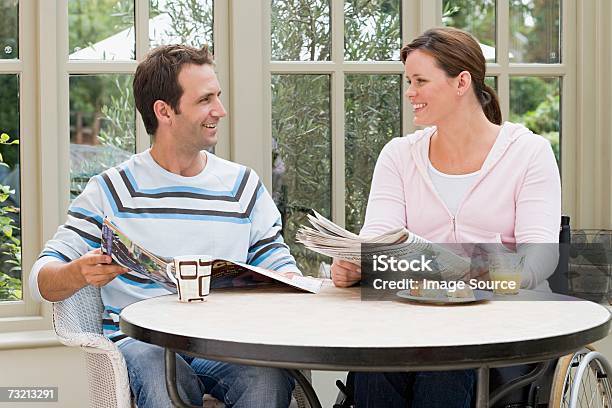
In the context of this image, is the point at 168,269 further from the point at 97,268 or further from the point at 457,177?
the point at 457,177

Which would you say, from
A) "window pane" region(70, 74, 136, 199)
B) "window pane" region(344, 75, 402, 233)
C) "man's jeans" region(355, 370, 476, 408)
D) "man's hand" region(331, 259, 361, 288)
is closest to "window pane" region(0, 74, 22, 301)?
"window pane" region(70, 74, 136, 199)

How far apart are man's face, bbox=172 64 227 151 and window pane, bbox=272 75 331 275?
715 mm

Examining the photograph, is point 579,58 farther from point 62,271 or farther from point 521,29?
point 62,271

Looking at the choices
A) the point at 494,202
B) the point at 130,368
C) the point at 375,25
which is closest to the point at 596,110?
the point at 375,25

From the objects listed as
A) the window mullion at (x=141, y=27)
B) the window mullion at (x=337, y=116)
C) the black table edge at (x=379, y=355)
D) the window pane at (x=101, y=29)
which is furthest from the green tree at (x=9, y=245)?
the black table edge at (x=379, y=355)

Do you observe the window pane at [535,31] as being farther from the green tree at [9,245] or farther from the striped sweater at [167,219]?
the green tree at [9,245]

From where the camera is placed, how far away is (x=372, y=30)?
3.24m

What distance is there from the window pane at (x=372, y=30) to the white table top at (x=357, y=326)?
135 centimetres

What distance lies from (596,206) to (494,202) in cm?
132

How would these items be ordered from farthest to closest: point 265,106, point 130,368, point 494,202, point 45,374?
point 265,106 < point 45,374 < point 494,202 < point 130,368

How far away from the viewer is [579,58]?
11.3 ft

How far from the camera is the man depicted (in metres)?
2.06

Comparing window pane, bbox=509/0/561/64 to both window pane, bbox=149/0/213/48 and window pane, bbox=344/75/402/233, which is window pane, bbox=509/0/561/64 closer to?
window pane, bbox=344/75/402/233

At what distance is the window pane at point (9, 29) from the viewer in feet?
9.46
